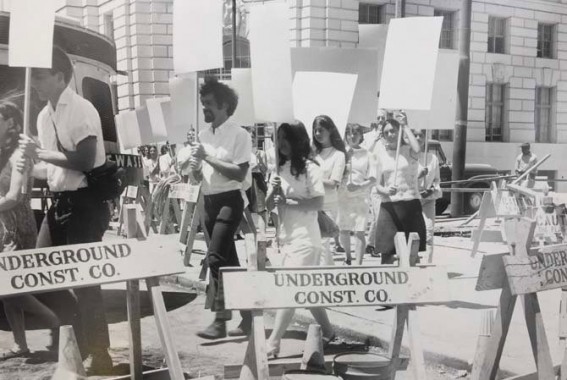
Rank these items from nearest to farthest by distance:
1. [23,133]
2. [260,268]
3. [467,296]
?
1. [260,268]
2. [23,133]
3. [467,296]

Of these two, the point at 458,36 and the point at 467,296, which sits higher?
the point at 458,36

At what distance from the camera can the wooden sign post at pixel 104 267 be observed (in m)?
2.70

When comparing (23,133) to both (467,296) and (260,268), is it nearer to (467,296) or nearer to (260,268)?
(260,268)

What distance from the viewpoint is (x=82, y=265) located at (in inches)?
109

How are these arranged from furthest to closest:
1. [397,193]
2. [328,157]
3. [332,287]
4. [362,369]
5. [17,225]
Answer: [397,193] → [328,157] → [17,225] → [362,369] → [332,287]

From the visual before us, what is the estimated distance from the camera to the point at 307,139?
395cm

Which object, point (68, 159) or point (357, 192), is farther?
point (357, 192)

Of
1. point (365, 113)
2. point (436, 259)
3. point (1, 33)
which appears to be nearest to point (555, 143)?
point (365, 113)

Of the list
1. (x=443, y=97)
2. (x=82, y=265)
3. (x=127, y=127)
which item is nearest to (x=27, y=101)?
(x=127, y=127)

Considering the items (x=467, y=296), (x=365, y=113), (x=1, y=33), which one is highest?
(x=1, y=33)

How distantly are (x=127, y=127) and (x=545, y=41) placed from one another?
2.83m

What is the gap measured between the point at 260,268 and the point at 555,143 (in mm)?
2645

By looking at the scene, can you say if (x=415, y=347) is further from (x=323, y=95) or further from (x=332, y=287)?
(x=323, y=95)

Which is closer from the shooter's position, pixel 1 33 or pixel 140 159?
pixel 1 33
